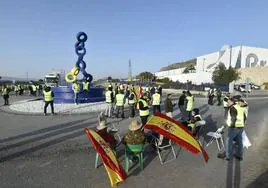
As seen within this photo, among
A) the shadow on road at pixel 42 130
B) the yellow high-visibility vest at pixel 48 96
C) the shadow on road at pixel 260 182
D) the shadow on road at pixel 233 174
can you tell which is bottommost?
the shadow on road at pixel 42 130

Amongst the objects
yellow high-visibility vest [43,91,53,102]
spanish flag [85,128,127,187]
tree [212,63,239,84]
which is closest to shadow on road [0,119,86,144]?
yellow high-visibility vest [43,91,53,102]

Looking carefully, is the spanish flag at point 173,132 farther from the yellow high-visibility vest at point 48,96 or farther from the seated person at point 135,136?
the yellow high-visibility vest at point 48,96

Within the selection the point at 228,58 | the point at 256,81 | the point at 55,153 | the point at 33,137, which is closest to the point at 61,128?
the point at 33,137

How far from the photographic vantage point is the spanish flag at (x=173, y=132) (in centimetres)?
592

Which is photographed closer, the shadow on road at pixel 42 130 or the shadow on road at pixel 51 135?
the shadow on road at pixel 51 135

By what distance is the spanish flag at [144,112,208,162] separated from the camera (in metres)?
5.92

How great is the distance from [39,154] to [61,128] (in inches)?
156

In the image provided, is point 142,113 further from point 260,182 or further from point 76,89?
point 76,89

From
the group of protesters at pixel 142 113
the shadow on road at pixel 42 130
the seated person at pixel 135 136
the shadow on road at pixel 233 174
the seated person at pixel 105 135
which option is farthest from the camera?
the shadow on road at pixel 42 130

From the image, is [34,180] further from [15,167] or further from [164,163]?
[164,163]

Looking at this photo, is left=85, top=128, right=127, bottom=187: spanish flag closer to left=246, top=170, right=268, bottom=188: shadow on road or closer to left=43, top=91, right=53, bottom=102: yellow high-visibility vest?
left=246, top=170, right=268, bottom=188: shadow on road

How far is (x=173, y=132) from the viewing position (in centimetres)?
606

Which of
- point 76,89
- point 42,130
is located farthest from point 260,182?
point 76,89

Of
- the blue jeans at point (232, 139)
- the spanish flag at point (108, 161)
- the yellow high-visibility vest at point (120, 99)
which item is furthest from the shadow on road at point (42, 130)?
the blue jeans at point (232, 139)
